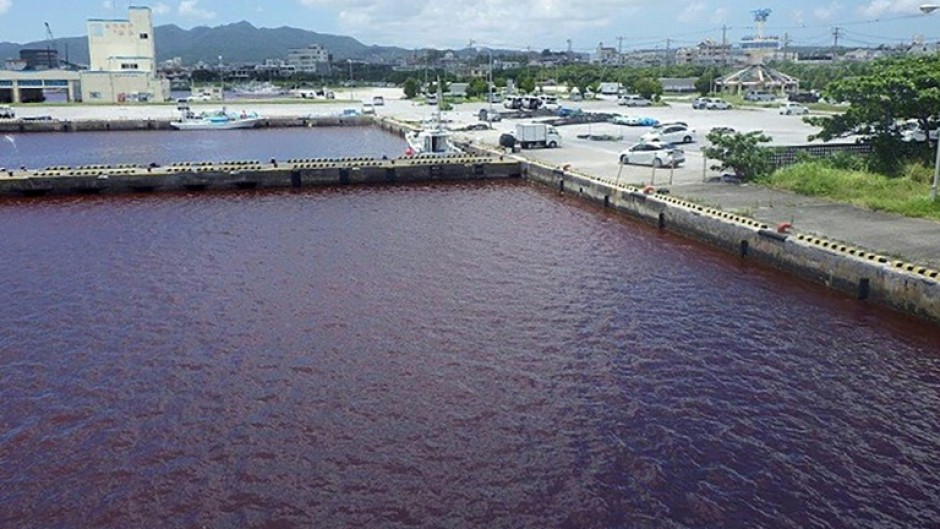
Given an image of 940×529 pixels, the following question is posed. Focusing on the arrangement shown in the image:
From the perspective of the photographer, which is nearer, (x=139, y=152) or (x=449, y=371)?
(x=449, y=371)

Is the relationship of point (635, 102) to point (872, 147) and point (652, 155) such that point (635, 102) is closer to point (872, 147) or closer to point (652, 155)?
point (652, 155)

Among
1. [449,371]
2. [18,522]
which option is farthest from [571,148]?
[18,522]

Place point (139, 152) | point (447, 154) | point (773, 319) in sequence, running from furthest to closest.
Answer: point (139, 152), point (447, 154), point (773, 319)

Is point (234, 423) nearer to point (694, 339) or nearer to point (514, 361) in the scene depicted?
point (514, 361)

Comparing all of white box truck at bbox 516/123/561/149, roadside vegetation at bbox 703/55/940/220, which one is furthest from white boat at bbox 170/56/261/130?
roadside vegetation at bbox 703/55/940/220

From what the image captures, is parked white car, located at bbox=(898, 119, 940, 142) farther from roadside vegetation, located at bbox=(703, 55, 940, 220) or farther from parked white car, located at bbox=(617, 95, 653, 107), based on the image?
parked white car, located at bbox=(617, 95, 653, 107)

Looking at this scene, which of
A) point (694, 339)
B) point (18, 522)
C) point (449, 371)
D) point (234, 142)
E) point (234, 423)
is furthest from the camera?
point (234, 142)

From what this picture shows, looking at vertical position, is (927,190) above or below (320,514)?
above
